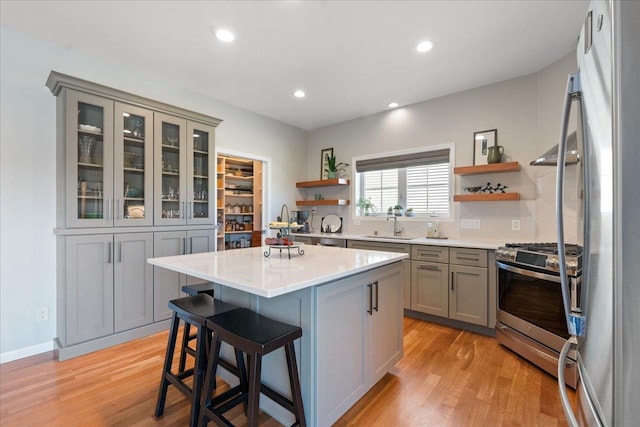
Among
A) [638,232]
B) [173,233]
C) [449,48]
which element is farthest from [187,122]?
[638,232]

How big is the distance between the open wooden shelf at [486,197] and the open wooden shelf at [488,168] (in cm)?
27

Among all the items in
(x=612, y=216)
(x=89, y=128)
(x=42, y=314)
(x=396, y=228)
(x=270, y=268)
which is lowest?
(x=42, y=314)

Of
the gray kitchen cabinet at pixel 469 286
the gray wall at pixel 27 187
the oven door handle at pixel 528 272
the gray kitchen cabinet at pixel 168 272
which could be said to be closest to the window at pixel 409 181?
the gray kitchen cabinet at pixel 469 286

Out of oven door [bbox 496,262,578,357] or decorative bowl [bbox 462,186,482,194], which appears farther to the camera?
decorative bowl [bbox 462,186,482,194]

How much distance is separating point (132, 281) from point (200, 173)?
140 cm

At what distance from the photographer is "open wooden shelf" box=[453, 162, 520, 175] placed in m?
3.25

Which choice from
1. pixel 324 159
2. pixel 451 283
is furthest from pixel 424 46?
pixel 324 159

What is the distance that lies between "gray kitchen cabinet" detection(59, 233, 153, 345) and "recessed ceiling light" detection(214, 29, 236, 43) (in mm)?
2021

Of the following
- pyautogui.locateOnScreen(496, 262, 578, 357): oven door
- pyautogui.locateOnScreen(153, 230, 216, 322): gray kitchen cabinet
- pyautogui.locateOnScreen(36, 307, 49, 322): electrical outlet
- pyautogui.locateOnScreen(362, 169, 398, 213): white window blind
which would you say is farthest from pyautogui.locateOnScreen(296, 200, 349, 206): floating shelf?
pyautogui.locateOnScreen(36, 307, 49, 322): electrical outlet

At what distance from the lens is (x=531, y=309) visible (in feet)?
7.98

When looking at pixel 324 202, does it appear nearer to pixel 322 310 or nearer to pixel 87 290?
pixel 87 290

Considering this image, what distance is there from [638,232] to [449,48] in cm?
275

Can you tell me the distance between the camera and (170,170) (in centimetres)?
329

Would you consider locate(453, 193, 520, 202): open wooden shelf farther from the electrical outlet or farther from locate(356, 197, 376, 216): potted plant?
the electrical outlet
